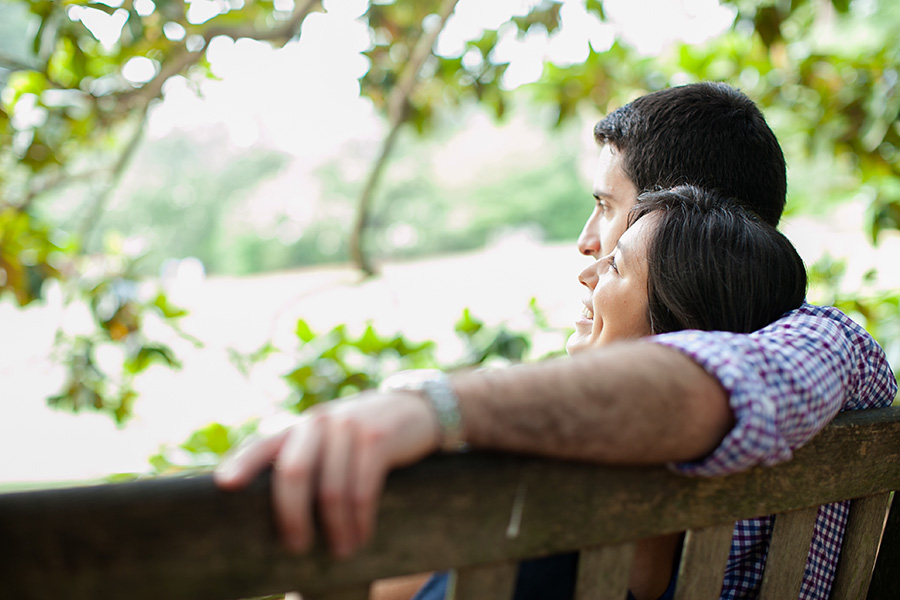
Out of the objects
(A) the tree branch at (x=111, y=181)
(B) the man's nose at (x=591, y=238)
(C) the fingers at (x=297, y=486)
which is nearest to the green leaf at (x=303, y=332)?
(A) the tree branch at (x=111, y=181)

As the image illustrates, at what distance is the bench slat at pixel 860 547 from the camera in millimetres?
896

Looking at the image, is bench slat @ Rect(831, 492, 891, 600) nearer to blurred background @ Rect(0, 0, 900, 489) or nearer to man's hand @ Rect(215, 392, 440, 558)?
man's hand @ Rect(215, 392, 440, 558)

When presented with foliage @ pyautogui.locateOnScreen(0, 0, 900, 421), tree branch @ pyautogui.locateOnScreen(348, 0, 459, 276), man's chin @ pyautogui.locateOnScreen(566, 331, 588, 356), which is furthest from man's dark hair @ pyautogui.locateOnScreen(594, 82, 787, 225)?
tree branch @ pyautogui.locateOnScreen(348, 0, 459, 276)

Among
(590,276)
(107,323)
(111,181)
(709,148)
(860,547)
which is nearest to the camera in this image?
(860,547)

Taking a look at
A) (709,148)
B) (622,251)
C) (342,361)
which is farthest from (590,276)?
(342,361)

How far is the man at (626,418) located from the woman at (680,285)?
0.28 feet

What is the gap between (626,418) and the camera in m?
0.62

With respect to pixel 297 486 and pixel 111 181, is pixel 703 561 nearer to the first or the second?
pixel 297 486

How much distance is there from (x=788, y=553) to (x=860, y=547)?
162 mm

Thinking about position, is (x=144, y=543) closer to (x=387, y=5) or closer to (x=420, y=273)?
(x=387, y=5)

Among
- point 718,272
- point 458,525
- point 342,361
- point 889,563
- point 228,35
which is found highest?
point 228,35

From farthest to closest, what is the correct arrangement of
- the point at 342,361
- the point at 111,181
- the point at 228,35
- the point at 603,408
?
the point at 111,181 → the point at 342,361 → the point at 228,35 → the point at 603,408

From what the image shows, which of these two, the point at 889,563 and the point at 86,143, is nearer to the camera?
the point at 889,563

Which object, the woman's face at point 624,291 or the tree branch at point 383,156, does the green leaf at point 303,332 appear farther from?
the woman's face at point 624,291
